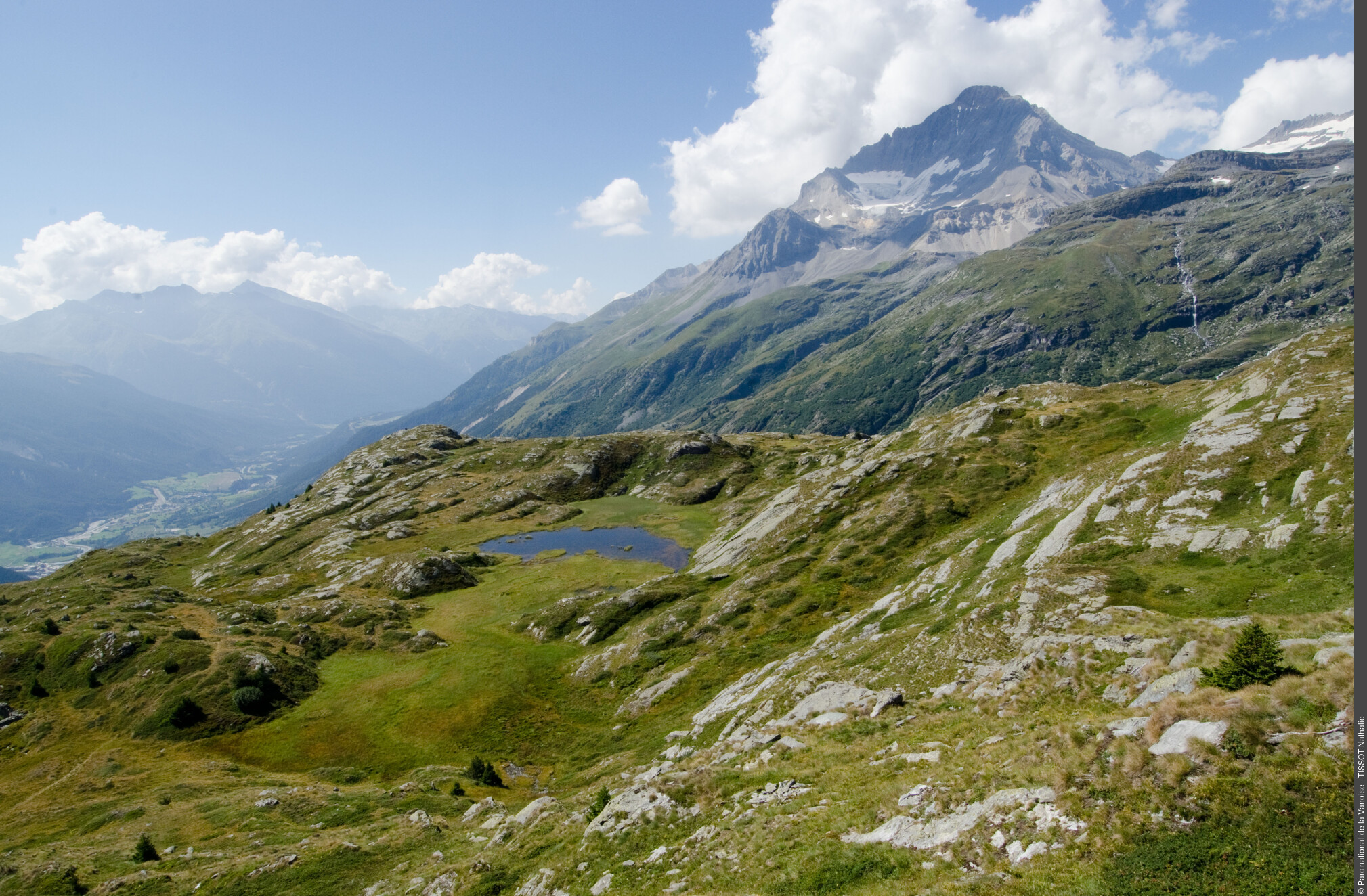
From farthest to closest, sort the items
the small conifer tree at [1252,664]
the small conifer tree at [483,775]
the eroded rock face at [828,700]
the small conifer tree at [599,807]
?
1. the small conifer tree at [483,775]
2. the eroded rock face at [828,700]
3. the small conifer tree at [599,807]
4. the small conifer tree at [1252,664]

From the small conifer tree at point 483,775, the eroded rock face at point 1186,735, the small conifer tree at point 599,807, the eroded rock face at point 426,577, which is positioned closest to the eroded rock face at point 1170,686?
the eroded rock face at point 1186,735

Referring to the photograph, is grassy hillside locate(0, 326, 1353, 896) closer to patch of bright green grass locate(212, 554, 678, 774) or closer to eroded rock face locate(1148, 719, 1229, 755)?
eroded rock face locate(1148, 719, 1229, 755)

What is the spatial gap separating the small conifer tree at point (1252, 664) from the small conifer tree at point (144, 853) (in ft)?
189

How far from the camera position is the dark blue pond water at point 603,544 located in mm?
120750

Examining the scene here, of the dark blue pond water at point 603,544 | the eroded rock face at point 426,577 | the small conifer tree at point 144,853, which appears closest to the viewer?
the small conifer tree at point 144,853

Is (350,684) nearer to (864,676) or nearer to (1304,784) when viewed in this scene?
(864,676)

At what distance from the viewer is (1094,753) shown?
17984 mm

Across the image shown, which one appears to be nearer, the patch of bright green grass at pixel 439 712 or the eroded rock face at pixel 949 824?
the eroded rock face at pixel 949 824

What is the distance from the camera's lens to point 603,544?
135 meters

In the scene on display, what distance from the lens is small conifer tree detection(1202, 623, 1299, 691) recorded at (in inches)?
708

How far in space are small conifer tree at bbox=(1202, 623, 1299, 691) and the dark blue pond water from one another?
95.0 metres

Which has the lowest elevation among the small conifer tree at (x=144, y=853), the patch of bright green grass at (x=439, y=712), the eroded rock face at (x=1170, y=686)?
the patch of bright green grass at (x=439, y=712)

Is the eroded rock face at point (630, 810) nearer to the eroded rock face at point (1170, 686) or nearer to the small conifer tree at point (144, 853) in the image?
the eroded rock face at point (1170, 686)

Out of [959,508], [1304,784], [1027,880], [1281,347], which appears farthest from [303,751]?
[1281,347]
